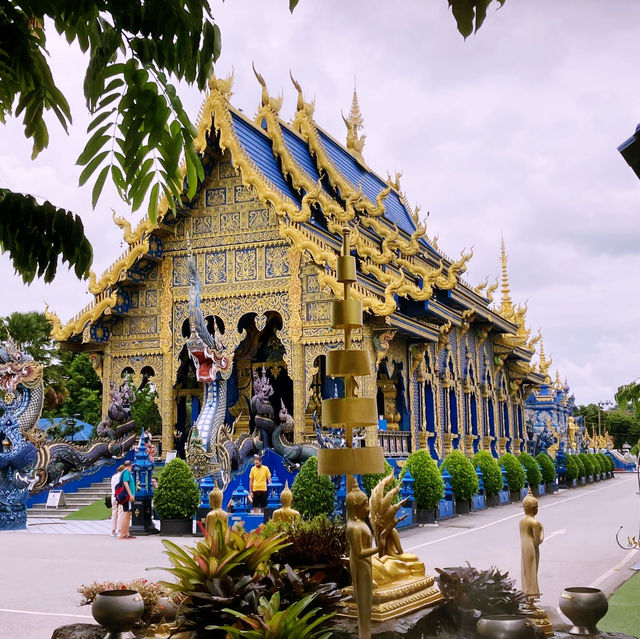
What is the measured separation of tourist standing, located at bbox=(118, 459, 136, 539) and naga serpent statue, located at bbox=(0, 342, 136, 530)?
2.79 m

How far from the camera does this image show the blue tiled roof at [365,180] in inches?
993

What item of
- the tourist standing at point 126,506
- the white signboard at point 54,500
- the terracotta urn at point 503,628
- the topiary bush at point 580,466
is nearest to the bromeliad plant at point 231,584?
the terracotta urn at point 503,628

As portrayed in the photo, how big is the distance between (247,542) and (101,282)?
15.9 m

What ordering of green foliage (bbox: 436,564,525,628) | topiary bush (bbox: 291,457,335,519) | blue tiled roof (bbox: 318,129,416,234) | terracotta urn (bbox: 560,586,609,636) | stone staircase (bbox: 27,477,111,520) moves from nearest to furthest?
green foliage (bbox: 436,564,525,628) < terracotta urn (bbox: 560,586,609,636) < topiary bush (bbox: 291,457,335,519) < stone staircase (bbox: 27,477,111,520) < blue tiled roof (bbox: 318,129,416,234)

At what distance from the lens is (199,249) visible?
1978 centimetres

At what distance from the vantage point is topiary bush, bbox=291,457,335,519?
551 inches

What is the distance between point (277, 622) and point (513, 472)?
69.1 ft

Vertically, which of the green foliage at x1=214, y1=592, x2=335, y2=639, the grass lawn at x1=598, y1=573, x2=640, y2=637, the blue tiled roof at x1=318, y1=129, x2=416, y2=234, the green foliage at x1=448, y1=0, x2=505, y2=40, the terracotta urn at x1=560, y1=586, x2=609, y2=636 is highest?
the blue tiled roof at x1=318, y1=129, x2=416, y2=234

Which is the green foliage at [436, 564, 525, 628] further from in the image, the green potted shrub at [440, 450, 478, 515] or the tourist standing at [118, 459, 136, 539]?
the green potted shrub at [440, 450, 478, 515]

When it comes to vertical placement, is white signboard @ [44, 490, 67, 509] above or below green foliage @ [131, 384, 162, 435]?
below

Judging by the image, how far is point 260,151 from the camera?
20.1m

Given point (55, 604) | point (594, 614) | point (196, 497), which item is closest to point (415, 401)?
point (196, 497)

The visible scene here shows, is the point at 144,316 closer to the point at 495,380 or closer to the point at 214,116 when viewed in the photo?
the point at 214,116

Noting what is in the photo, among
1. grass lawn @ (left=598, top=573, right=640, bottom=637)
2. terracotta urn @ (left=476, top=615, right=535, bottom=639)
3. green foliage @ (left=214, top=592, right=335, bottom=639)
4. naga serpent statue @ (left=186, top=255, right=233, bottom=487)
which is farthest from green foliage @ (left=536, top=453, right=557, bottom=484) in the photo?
green foliage @ (left=214, top=592, right=335, bottom=639)
